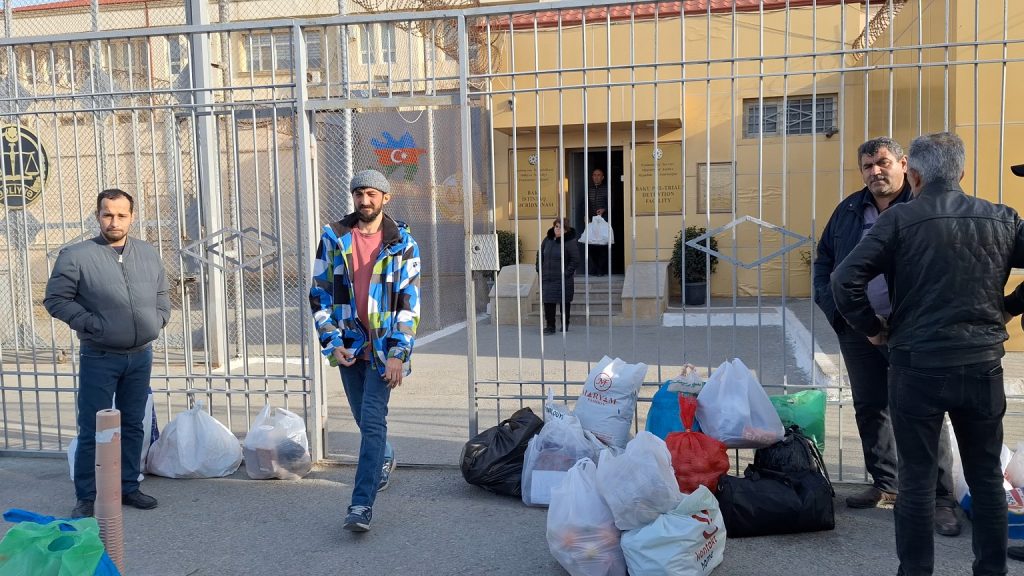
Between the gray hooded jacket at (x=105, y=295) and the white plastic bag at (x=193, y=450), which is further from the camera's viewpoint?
the white plastic bag at (x=193, y=450)

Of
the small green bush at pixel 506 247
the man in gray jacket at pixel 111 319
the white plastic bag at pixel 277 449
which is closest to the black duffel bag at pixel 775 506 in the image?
the white plastic bag at pixel 277 449

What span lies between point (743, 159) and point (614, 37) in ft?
10.5

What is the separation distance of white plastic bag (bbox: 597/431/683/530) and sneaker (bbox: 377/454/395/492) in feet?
5.84

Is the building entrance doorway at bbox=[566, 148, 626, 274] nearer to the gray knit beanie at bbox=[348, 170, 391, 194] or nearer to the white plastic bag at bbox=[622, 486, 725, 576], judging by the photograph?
the gray knit beanie at bbox=[348, 170, 391, 194]

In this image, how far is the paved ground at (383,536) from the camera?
152 inches

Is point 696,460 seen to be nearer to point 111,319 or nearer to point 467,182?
point 467,182

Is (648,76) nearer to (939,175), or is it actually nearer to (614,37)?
(614,37)

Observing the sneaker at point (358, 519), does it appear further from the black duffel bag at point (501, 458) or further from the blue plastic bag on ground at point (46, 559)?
the blue plastic bag on ground at point (46, 559)

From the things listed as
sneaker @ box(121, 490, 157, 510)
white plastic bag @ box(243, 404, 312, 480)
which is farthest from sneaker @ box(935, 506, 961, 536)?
sneaker @ box(121, 490, 157, 510)

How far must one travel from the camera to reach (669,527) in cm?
352

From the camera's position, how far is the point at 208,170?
813 centimetres

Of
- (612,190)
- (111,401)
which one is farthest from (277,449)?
(612,190)

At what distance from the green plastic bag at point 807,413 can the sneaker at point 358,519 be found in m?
2.35

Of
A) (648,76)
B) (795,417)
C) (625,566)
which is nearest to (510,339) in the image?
(648,76)
